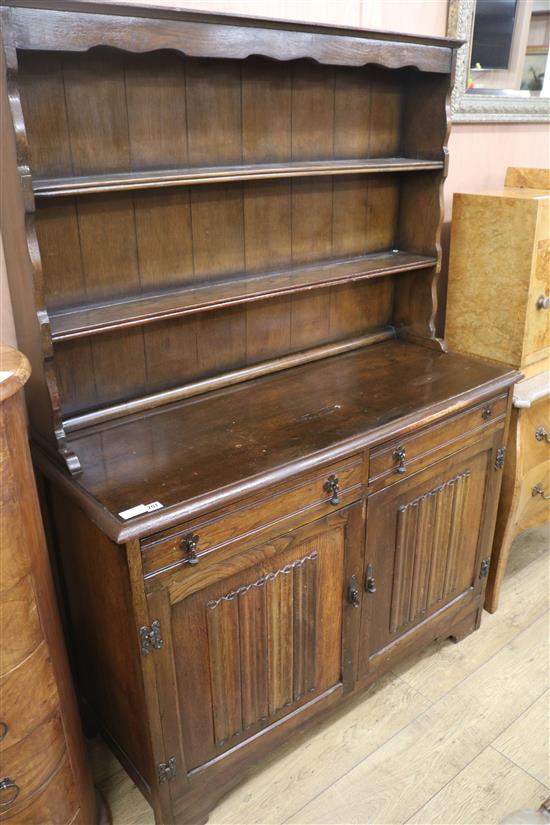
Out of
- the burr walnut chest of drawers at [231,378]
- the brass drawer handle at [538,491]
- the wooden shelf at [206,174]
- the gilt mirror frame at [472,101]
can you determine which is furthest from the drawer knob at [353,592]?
the gilt mirror frame at [472,101]

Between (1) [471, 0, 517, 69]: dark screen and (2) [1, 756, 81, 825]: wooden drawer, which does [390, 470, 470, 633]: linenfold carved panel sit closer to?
(2) [1, 756, 81, 825]: wooden drawer

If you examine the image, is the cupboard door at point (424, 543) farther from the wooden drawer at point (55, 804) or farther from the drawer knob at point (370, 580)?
the wooden drawer at point (55, 804)

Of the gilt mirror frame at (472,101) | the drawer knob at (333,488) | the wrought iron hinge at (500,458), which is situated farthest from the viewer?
the gilt mirror frame at (472,101)

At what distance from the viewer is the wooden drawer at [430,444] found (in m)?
1.60

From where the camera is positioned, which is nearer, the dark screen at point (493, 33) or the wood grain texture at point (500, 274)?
the wood grain texture at point (500, 274)

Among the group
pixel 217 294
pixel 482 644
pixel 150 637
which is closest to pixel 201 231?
pixel 217 294

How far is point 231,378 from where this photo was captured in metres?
1.81

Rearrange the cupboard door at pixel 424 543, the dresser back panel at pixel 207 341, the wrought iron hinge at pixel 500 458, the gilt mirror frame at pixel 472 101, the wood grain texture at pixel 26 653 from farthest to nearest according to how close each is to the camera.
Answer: the gilt mirror frame at pixel 472 101 < the wrought iron hinge at pixel 500 458 < the cupboard door at pixel 424 543 < the dresser back panel at pixel 207 341 < the wood grain texture at pixel 26 653

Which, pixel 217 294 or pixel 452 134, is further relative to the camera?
pixel 452 134

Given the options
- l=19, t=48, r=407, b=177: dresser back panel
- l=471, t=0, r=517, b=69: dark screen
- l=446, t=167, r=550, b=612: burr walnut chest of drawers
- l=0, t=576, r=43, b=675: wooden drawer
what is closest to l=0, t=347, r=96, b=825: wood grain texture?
l=0, t=576, r=43, b=675: wooden drawer

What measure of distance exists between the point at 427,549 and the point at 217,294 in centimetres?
89

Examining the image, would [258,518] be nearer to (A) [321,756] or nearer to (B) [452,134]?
(A) [321,756]

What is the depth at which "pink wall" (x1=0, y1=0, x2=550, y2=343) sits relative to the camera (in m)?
1.70

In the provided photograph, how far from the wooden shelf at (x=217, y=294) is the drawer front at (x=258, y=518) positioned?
445mm
